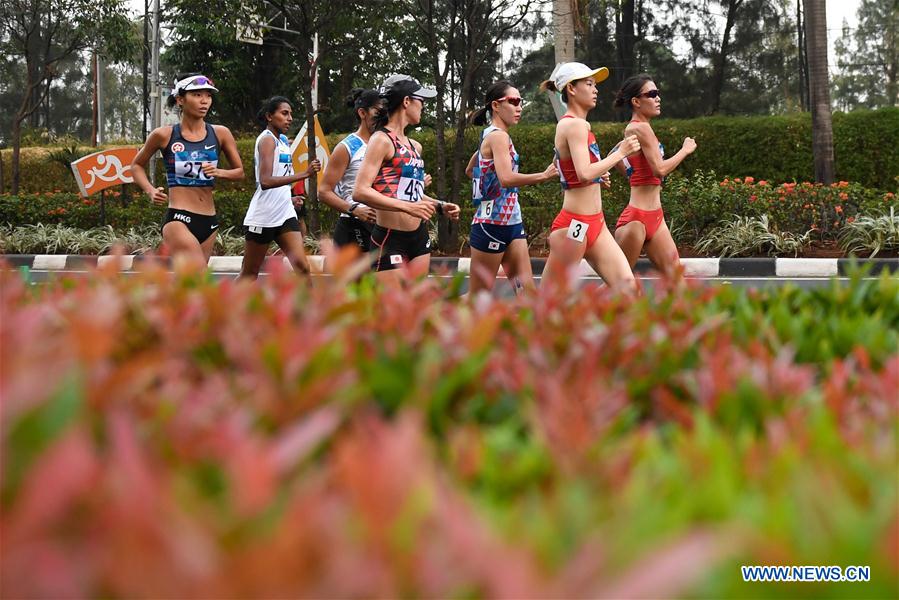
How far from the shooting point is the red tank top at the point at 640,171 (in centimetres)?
748

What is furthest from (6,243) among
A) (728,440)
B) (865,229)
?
(728,440)

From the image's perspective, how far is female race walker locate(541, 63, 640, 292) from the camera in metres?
6.59

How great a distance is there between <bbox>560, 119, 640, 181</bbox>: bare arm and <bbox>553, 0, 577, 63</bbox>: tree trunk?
9863 millimetres

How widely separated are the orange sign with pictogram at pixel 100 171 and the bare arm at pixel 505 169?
36.0 feet

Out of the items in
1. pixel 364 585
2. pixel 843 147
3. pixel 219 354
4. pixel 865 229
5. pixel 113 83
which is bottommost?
pixel 364 585

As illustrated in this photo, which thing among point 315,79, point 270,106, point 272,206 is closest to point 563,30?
point 315,79

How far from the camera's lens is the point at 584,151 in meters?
6.66

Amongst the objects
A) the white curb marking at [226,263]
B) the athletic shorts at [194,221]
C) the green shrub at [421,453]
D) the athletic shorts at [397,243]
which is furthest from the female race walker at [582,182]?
the white curb marking at [226,263]

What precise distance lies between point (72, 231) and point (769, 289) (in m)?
16.8

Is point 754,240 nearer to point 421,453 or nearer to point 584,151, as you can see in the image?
point 584,151

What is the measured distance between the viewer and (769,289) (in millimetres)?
3367

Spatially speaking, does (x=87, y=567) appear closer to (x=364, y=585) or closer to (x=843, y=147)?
(x=364, y=585)

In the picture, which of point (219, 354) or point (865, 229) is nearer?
point (219, 354)
